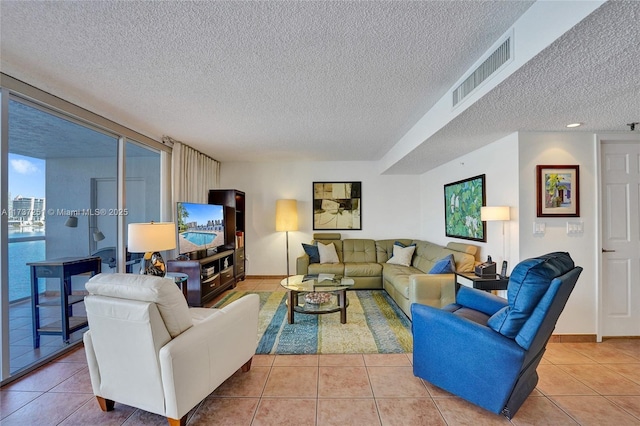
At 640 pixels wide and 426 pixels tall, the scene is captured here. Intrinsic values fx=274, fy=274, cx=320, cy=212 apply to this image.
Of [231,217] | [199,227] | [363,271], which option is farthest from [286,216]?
[363,271]

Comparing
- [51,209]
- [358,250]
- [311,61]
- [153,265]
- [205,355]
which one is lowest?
[205,355]

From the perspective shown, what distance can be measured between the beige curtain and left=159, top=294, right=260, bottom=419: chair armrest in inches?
106

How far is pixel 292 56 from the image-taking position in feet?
6.33

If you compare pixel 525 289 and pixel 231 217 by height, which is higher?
pixel 231 217

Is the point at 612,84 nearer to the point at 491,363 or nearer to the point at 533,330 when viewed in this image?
the point at 533,330

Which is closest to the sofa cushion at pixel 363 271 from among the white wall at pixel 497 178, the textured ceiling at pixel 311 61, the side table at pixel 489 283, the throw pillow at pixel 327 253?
the throw pillow at pixel 327 253

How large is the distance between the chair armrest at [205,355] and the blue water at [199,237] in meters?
2.07

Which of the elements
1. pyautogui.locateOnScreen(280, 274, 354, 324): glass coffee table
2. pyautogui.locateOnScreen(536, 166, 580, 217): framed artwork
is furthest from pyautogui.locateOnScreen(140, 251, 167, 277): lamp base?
pyautogui.locateOnScreen(536, 166, 580, 217): framed artwork

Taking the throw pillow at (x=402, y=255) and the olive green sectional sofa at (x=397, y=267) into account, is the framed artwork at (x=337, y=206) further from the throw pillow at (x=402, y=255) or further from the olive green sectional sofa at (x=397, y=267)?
the throw pillow at (x=402, y=255)

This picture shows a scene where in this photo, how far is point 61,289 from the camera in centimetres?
263

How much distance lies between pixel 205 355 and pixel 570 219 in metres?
3.63

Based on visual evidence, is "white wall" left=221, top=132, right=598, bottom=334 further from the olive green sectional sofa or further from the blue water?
the blue water

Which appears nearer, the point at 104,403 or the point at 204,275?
the point at 104,403

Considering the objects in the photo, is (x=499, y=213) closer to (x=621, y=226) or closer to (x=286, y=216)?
(x=621, y=226)
